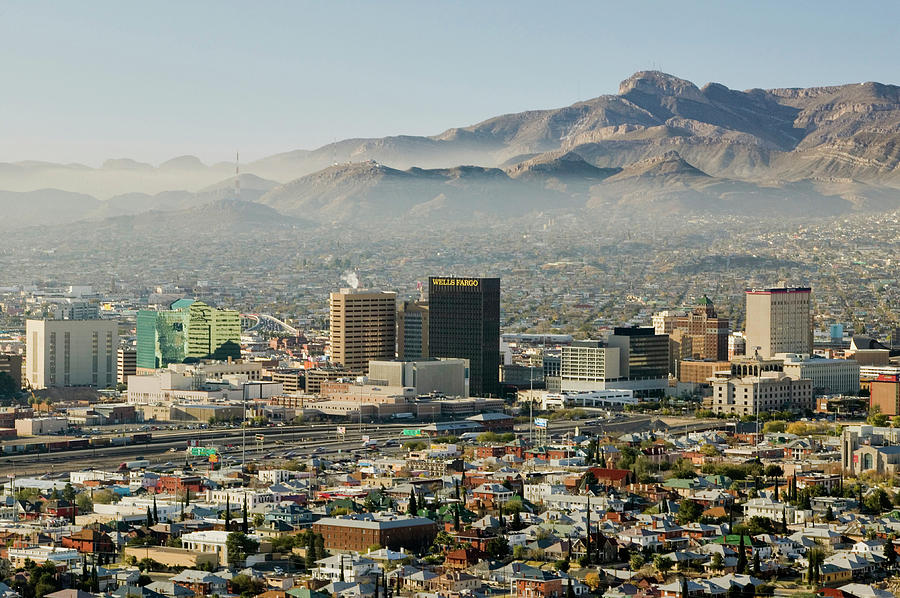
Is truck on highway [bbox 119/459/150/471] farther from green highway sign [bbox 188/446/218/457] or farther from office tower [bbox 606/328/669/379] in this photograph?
office tower [bbox 606/328/669/379]

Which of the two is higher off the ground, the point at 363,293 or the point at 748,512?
the point at 363,293

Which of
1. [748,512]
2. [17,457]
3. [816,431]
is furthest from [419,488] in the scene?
[816,431]

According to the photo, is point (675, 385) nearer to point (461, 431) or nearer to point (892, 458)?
point (461, 431)

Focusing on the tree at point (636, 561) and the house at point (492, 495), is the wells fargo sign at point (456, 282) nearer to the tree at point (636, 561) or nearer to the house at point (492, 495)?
the house at point (492, 495)

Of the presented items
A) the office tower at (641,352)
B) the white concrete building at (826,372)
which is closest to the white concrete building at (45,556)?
the white concrete building at (826,372)

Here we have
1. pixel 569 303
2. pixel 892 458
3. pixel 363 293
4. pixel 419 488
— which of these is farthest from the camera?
pixel 569 303

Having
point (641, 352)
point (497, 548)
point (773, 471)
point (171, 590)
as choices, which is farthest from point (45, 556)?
point (641, 352)
